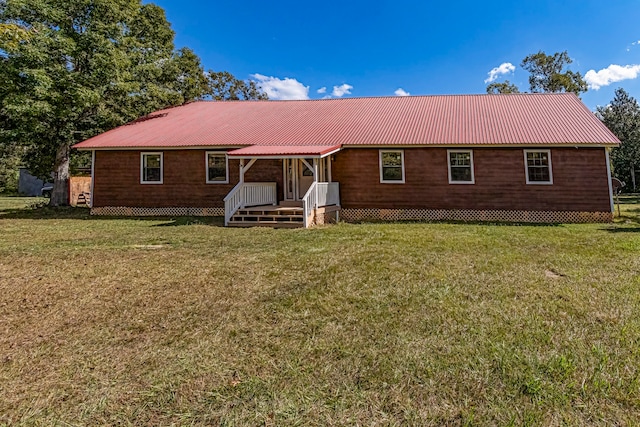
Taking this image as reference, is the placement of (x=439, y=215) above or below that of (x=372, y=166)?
below

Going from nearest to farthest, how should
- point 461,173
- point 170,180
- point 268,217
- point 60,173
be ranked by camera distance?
1. point 268,217
2. point 461,173
3. point 170,180
4. point 60,173

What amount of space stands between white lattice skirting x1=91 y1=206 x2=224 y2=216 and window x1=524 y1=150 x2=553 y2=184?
1185 centimetres

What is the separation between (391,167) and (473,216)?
3541mm

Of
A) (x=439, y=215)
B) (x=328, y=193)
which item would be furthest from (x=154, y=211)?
(x=439, y=215)

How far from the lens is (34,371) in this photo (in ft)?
8.93

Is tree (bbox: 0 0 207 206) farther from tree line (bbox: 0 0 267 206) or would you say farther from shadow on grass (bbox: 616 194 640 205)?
shadow on grass (bbox: 616 194 640 205)

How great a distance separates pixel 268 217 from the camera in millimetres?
11305

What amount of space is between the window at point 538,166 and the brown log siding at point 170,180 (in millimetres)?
9313

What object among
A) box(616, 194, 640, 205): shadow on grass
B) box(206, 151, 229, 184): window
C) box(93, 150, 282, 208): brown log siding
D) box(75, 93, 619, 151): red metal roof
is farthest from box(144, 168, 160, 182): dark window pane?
box(616, 194, 640, 205): shadow on grass

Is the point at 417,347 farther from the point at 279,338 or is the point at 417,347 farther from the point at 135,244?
the point at 135,244

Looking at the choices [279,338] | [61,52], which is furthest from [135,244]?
[61,52]

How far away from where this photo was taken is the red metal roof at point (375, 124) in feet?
40.9

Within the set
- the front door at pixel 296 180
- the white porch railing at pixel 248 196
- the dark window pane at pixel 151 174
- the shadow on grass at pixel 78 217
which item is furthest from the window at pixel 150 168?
the front door at pixel 296 180

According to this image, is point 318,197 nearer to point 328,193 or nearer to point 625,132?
point 328,193
